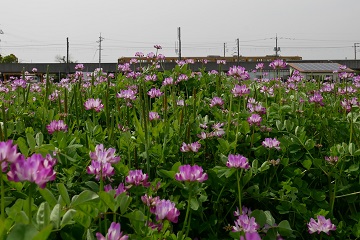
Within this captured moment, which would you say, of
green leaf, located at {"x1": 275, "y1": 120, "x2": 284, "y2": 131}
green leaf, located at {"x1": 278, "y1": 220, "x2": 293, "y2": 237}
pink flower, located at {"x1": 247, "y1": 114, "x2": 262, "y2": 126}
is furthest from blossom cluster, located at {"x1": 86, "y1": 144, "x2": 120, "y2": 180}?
green leaf, located at {"x1": 275, "y1": 120, "x2": 284, "y2": 131}

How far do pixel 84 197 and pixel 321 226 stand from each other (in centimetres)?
80

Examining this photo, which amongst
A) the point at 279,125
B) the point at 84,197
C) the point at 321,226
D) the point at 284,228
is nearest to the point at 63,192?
the point at 84,197

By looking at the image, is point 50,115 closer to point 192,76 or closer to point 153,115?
point 153,115

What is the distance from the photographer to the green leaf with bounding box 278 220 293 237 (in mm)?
1216

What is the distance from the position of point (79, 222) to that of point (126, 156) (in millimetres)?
608

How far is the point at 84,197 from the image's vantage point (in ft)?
2.59

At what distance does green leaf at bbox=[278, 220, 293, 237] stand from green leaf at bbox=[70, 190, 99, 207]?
2.05 feet

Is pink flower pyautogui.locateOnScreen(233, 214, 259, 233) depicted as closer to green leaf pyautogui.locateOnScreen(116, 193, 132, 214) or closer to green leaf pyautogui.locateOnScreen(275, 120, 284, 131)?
green leaf pyautogui.locateOnScreen(116, 193, 132, 214)

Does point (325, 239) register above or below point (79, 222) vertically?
below

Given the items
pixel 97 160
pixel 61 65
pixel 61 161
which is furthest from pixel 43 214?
pixel 61 65

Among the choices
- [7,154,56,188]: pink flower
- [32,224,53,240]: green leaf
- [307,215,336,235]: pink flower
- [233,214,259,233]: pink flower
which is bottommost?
[307,215,336,235]: pink flower

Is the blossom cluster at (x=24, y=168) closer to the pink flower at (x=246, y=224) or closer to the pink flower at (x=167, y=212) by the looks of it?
the pink flower at (x=167, y=212)

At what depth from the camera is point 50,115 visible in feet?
5.94

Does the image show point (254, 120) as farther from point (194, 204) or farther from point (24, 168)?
point (24, 168)
